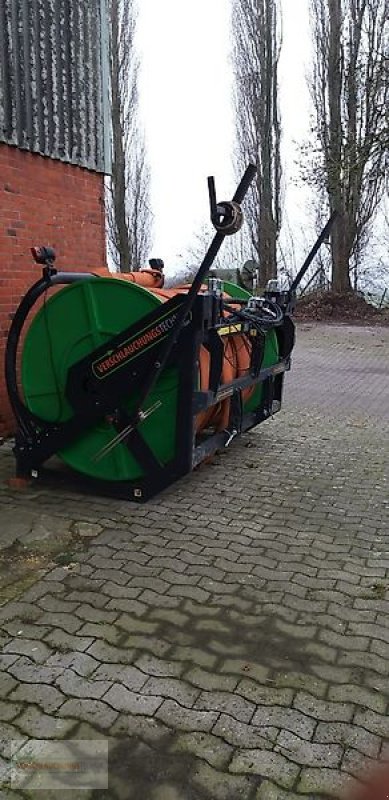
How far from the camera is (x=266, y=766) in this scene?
89.6 inches

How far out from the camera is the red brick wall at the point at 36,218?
19.7ft

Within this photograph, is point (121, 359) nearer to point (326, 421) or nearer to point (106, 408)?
point (106, 408)

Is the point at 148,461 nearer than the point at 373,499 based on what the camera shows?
Yes

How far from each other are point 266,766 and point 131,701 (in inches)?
23.1

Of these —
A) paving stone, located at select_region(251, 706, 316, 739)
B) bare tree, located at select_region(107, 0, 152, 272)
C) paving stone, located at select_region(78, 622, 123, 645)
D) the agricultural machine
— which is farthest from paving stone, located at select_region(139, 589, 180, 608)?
bare tree, located at select_region(107, 0, 152, 272)

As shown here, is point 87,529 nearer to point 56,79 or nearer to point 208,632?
point 208,632

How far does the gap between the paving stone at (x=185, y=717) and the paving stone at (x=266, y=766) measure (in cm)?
19

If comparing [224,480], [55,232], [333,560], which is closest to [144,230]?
[55,232]

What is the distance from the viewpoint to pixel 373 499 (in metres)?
4.92

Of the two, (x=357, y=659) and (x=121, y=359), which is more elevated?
(x=121, y=359)

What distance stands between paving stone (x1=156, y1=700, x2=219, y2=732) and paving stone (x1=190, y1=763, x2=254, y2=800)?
0.19 metres

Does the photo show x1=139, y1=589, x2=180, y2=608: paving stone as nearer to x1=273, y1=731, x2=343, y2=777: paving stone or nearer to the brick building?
x1=273, y1=731, x2=343, y2=777: paving stone

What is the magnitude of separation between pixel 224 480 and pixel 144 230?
18.5 m

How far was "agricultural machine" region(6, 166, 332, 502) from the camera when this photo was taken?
4.27 m
